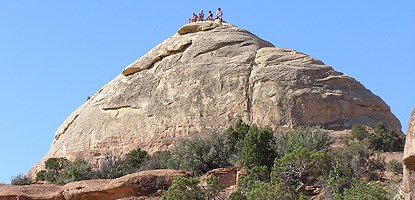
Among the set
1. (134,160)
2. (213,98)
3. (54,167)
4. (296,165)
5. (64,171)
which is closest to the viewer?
(296,165)

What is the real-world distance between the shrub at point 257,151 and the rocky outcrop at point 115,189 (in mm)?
1718

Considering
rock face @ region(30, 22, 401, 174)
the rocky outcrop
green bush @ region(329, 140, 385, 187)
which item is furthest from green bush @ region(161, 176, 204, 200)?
rock face @ region(30, 22, 401, 174)

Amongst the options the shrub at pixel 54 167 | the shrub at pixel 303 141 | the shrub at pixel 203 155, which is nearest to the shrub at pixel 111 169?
the shrub at pixel 54 167

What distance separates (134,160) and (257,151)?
A: 23.8 ft

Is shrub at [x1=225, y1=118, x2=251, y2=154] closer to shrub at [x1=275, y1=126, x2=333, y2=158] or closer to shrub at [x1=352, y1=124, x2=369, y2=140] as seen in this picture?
shrub at [x1=275, y1=126, x2=333, y2=158]

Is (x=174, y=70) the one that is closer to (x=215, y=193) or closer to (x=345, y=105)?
(x=345, y=105)

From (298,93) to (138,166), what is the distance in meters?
6.54

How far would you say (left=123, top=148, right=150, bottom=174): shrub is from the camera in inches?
1094

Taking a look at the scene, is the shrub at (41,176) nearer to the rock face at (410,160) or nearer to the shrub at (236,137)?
the shrub at (236,137)

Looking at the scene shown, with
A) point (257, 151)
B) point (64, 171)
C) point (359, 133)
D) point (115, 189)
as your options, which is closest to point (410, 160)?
point (257, 151)

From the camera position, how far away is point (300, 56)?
33.0 m

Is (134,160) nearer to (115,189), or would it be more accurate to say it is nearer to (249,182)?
(115,189)

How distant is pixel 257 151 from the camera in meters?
22.5

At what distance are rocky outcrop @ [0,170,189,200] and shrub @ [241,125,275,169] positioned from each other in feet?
5.64
